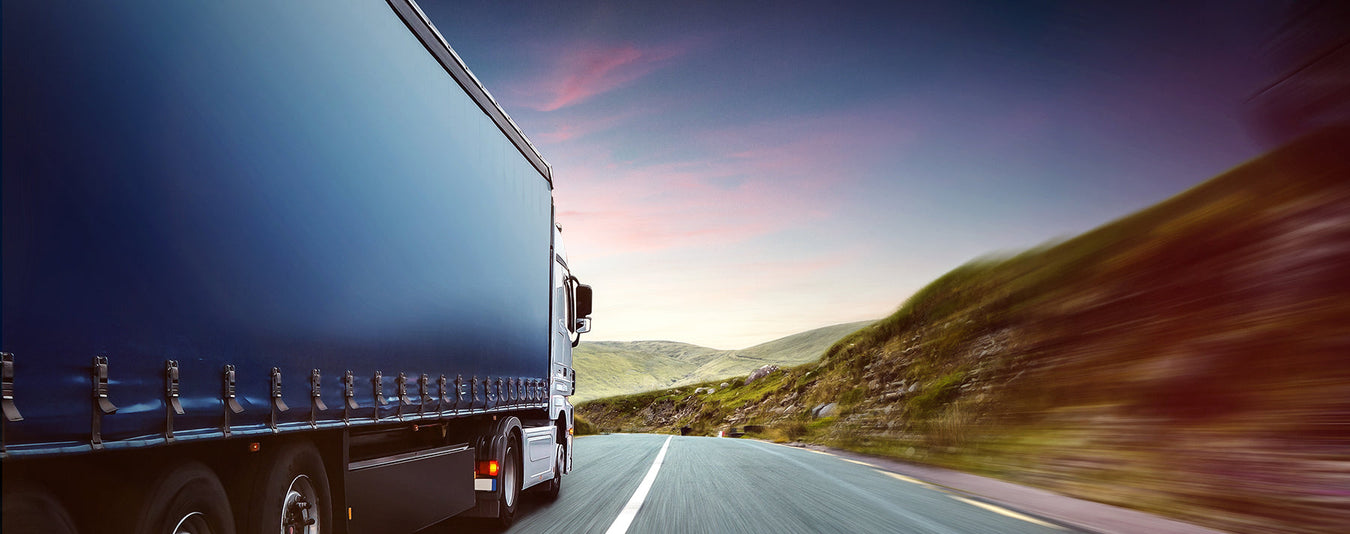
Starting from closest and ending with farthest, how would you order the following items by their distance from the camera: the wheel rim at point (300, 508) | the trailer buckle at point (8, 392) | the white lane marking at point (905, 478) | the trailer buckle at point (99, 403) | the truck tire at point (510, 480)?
the trailer buckle at point (8, 392) < the trailer buckle at point (99, 403) < the wheel rim at point (300, 508) < the truck tire at point (510, 480) < the white lane marking at point (905, 478)

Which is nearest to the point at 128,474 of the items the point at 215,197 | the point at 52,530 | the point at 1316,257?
the point at 52,530

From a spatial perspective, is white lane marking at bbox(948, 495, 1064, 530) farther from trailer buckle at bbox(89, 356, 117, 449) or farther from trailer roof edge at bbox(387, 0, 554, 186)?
trailer buckle at bbox(89, 356, 117, 449)

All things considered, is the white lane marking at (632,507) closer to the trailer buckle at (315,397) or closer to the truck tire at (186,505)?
the trailer buckle at (315,397)

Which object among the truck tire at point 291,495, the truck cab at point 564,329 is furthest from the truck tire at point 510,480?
the truck tire at point 291,495

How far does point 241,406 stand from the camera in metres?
4.55

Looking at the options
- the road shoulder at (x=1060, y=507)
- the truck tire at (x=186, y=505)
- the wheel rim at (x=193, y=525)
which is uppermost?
the truck tire at (x=186, y=505)

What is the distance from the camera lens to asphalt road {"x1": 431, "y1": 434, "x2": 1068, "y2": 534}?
31.0ft

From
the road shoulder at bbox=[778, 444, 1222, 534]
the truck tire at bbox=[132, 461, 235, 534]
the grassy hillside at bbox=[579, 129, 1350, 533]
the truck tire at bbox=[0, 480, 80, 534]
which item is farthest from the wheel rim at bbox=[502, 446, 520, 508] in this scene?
the grassy hillside at bbox=[579, 129, 1350, 533]

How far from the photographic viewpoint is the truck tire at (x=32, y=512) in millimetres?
3145

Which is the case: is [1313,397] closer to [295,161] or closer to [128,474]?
[295,161]

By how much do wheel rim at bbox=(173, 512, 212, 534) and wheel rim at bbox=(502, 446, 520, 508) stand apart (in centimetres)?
533

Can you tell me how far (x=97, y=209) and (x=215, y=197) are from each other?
86cm

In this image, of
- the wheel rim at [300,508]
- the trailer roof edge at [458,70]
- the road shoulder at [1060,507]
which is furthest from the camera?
the road shoulder at [1060,507]

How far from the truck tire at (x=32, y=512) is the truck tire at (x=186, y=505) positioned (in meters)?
0.39
